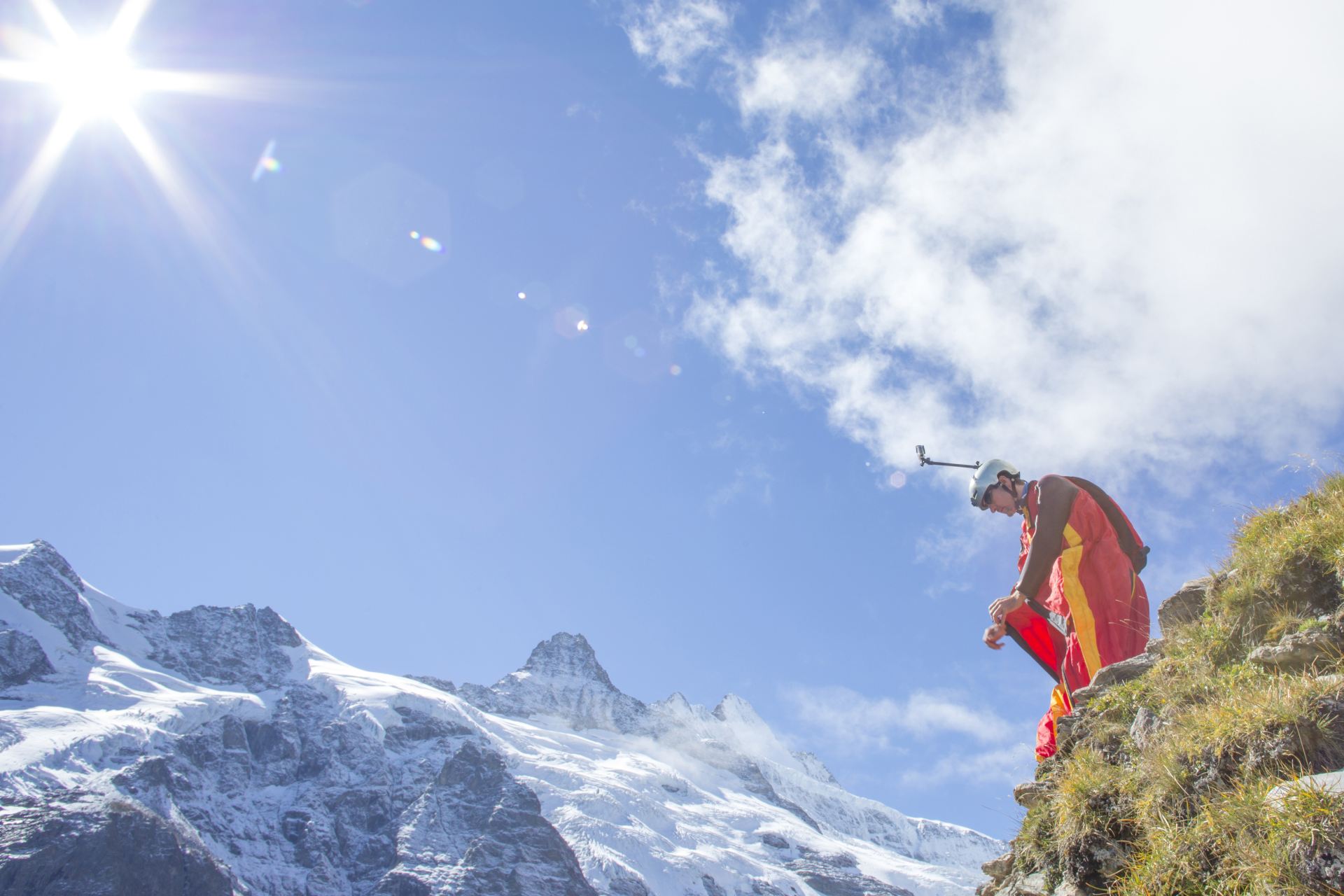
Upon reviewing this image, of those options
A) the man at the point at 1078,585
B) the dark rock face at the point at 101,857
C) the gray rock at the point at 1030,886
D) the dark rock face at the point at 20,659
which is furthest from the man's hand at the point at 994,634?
the dark rock face at the point at 20,659

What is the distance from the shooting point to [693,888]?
573 feet

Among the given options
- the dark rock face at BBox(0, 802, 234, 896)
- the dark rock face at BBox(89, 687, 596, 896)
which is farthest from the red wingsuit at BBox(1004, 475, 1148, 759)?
the dark rock face at BBox(89, 687, 596, 896)

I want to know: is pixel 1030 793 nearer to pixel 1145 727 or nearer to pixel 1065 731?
pixel 1065 731

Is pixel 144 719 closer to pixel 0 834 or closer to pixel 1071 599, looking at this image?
pixel 0 834

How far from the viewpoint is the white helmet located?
6594 millimetres

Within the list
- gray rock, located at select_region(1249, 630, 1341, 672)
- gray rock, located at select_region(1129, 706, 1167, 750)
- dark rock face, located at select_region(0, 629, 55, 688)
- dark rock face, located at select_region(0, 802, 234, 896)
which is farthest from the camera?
dark rock face, located at select_region(0, 629, 55, 688)

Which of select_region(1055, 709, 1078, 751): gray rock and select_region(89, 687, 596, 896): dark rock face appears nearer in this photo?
select_region(1055, 709, 1078, 751): gray rock

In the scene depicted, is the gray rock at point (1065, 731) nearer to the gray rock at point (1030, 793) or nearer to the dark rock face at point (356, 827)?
the gray rock at point (1030, 793)

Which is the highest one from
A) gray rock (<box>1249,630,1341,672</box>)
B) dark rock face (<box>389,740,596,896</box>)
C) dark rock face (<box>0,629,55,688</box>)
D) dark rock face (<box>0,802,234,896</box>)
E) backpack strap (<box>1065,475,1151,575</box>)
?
dark rock face (<box>0,629,55,688</box>)

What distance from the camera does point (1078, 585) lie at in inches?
234

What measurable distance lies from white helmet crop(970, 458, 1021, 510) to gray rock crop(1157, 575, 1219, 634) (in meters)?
1.59

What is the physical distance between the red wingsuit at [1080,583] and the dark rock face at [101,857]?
165m

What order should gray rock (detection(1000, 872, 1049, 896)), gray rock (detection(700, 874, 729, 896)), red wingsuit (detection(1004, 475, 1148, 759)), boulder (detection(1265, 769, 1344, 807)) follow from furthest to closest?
gray rock (detection(700, 874, 729, 896)) < red wingsuit (detection(1004, 475, 1148, 759)) < gray rock (detection(1000, 872, 1049, 896)) < boulder (detection(1265, 769, 1344, 807))

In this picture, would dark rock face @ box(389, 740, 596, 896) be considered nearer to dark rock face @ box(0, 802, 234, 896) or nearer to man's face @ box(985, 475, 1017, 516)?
dark rock face @ box(0, 802, 234, 896)
